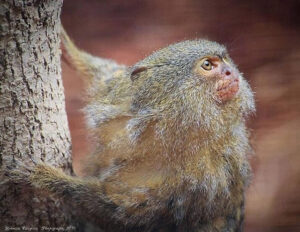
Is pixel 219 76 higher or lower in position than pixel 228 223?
higher

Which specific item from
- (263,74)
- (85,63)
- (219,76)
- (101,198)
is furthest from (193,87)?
(263,74)

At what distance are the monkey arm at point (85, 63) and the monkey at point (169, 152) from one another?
Result: 0.52m

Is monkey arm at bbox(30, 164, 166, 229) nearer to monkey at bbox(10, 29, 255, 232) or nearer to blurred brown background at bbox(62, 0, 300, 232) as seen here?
monkey at bbox(10, 29, 255, 232)

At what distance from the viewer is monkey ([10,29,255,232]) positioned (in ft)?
6.49

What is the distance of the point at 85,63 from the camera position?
2.70 meters

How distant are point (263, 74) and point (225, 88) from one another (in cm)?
137

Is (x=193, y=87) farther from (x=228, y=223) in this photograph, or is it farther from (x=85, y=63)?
(x=85, y=63)

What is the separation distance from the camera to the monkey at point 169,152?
198 centimetres

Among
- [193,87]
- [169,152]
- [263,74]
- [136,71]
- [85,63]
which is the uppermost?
[263,74]

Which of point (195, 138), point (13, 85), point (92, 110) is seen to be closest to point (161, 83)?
point (195, 138)

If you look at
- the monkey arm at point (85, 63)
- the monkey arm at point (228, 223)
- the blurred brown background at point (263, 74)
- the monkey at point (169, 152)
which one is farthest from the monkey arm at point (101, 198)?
the blurred brown background at point (263, 74)

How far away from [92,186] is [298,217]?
1.71 m

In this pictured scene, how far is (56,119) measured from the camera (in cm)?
199

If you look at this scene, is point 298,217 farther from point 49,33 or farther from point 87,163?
point 49,33
